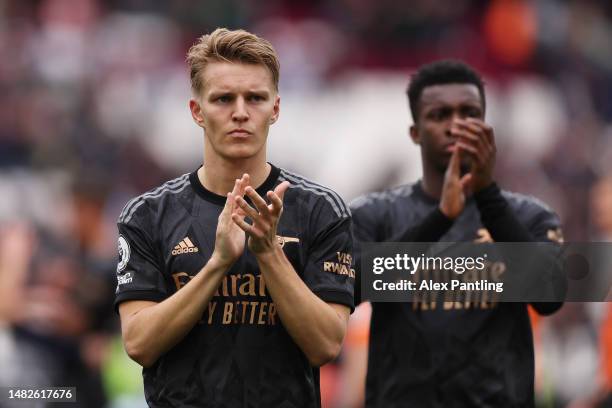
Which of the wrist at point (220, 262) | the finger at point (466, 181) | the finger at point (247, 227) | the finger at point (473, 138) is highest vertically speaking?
the finger at point (473, 138)

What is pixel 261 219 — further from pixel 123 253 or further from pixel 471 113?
pixel 471 113

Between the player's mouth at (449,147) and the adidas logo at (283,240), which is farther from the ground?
the player's mouth at (449,147)

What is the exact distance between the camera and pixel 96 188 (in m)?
13.4

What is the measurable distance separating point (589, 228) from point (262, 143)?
24.8ft

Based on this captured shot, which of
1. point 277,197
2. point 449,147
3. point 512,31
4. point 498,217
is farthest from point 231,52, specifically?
point 512,31

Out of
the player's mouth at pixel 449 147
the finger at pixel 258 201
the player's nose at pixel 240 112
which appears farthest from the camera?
the player's mouth at pixel 449 147

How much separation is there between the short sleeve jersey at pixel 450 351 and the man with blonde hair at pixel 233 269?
4.43 feet

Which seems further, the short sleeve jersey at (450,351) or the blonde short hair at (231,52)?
the short sleeve jersey at (450,351)

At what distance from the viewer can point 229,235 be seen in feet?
16.0

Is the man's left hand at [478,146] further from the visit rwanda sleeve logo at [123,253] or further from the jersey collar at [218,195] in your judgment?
the visit rwanda sleeve logo at [123,253]

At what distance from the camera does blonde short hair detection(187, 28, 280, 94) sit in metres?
5.25

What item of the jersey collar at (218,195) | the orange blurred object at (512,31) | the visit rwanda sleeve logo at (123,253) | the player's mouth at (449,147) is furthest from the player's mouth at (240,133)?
the orange blurred object at (512,31)

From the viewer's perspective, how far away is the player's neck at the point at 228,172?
5.30 meters

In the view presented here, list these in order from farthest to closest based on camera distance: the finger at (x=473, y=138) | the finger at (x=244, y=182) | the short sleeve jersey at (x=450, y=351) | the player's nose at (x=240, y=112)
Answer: the short sleeve jersey at (x=450, y=351), the finger at (x=473, y=138), the player's nose at (x=240, y=112), the finger at (x=244, y=182)
